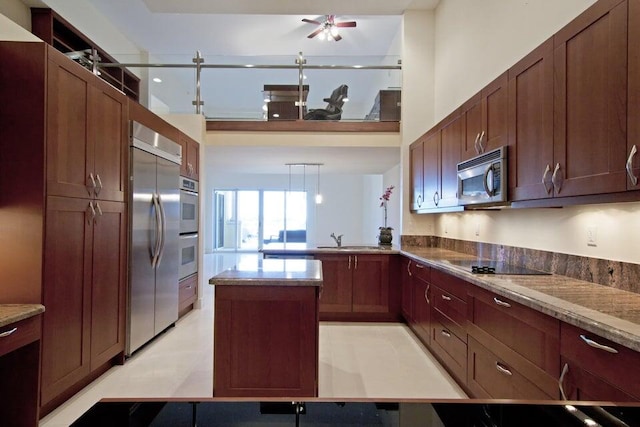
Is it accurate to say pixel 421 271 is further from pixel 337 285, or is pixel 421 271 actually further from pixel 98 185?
pixel 98 185

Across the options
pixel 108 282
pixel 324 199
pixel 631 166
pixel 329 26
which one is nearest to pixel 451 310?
pixel 631 166

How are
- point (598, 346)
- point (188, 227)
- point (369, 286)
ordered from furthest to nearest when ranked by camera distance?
point (188, 227) < point (369, 286) < point (598, 346)

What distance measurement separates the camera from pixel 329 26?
6004 mm

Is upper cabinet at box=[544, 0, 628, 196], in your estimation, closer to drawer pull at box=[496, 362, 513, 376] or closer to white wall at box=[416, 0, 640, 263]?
white wall at box=[416, 0, 640, 263]

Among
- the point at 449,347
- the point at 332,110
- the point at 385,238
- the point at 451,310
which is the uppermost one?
the point at 332,110

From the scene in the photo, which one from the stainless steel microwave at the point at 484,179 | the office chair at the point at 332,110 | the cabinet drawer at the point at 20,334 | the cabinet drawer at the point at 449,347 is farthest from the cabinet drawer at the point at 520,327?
the office chair at the point at 332,110

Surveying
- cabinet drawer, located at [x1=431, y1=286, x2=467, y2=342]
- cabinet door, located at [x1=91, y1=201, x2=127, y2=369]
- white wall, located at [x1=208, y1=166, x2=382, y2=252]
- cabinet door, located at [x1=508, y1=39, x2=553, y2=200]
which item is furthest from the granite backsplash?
white wall, located at [x1=208, y1=166, x2=382, y2=252]

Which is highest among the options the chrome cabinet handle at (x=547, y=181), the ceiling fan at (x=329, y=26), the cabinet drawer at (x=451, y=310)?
the ceiling fan at (x=329, y=26)

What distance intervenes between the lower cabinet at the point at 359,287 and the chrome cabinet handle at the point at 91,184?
2655mm

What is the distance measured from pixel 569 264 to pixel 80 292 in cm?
328

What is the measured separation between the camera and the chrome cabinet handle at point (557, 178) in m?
1.94

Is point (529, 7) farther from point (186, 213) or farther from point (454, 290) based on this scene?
point (186, 213)

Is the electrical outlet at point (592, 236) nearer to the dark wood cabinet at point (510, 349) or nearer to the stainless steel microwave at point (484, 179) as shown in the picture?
the stainless steel microwave at point (484, 179)

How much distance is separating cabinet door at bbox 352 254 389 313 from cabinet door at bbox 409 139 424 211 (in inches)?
34.8
